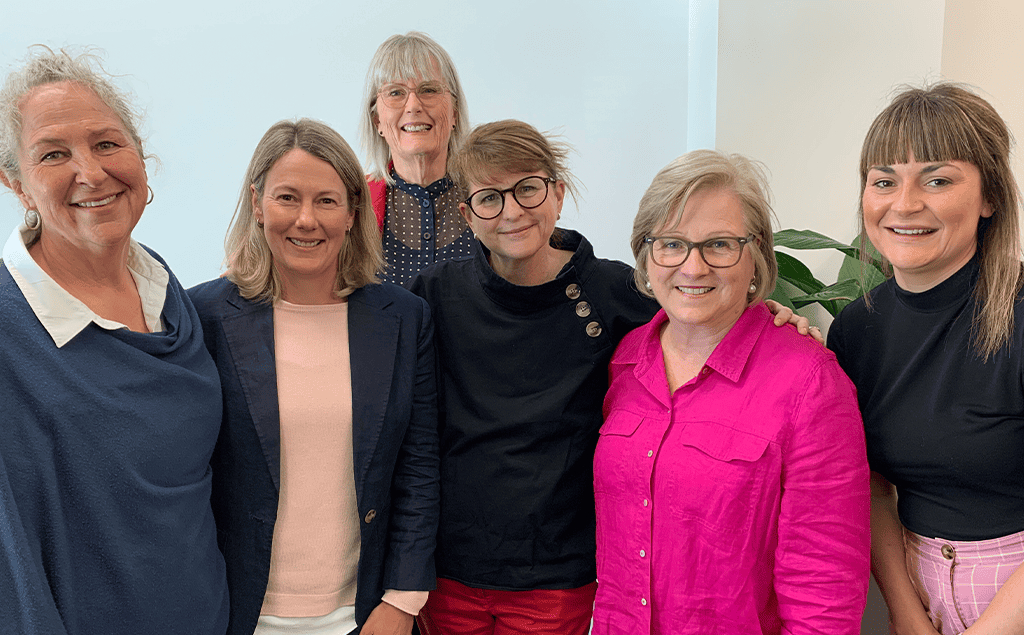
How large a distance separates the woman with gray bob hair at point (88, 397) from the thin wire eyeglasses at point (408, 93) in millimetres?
1039

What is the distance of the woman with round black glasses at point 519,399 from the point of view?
5.62 ft

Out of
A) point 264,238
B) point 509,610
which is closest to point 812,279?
point 509,610

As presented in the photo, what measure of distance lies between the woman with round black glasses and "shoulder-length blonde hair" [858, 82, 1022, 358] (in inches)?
28.7

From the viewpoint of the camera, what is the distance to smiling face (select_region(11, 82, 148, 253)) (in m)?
1.29

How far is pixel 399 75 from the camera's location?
7.64ft

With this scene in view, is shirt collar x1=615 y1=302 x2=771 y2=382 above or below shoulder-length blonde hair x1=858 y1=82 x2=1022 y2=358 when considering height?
below

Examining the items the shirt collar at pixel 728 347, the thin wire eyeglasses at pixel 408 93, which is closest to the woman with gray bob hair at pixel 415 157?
the thin wire eyeglasses at pixel 408 93

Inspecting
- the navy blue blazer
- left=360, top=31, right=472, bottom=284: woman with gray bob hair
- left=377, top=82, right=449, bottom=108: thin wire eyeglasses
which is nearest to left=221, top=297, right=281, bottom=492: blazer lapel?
the navy blue blazer

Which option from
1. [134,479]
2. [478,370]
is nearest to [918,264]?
[478,370]

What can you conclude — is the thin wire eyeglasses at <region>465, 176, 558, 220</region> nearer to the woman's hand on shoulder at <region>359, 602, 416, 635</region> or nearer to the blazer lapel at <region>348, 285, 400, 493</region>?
the blazer lapel at <region>348, 285, 400, 493</region>

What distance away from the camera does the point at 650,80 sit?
11.2 feet

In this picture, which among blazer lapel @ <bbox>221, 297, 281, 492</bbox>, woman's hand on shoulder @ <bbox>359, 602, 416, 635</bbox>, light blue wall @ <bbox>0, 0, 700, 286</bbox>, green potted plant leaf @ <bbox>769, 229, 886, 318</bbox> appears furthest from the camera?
light blue wall @ <bbox>0, 0, 700, 286</bbox>

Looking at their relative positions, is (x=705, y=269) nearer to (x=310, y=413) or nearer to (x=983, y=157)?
(x=983, y=157)

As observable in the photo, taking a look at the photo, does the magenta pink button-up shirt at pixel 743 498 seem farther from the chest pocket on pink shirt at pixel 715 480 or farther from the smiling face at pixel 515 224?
the smiling face at pixel 515 224
